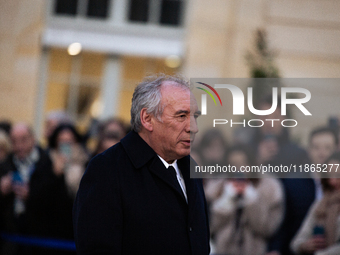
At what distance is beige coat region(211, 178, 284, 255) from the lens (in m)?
3.95

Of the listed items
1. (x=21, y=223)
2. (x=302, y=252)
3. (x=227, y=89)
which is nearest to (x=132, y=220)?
(x=227, y=89)

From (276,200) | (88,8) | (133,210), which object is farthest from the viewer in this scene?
(88,8)

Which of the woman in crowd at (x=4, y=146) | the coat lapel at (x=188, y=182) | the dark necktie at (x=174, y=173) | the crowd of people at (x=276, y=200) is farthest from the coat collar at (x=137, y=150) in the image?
the woman in crowd at (x=4, y=146)

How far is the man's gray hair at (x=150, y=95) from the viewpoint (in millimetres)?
2211

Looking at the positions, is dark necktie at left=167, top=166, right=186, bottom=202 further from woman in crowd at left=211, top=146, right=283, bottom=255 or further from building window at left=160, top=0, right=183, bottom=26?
building window at left=160, top=0, right=183, bottom=26

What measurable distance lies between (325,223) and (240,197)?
80 cm

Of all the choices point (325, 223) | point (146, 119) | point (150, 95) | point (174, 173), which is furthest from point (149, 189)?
point (325, 223)

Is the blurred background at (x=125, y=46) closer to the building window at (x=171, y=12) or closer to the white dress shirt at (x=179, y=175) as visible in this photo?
the building window at (x=171, y=12)

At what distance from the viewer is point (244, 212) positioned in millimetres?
4035

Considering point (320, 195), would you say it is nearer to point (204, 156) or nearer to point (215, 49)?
point (204, 156)

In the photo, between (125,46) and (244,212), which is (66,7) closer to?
(125,46)

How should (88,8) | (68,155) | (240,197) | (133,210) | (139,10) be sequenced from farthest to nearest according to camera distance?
(139,10) → (88,8) → (68,155) → (240,197) → (133,210)

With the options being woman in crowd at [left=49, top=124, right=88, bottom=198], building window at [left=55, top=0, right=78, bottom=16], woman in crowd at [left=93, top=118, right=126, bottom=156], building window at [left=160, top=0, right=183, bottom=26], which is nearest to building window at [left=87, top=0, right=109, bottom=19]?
building window at [left=55, top=0, right=78, bottom=16]

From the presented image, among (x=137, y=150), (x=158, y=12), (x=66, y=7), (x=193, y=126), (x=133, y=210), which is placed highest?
(x=158, y=12)
